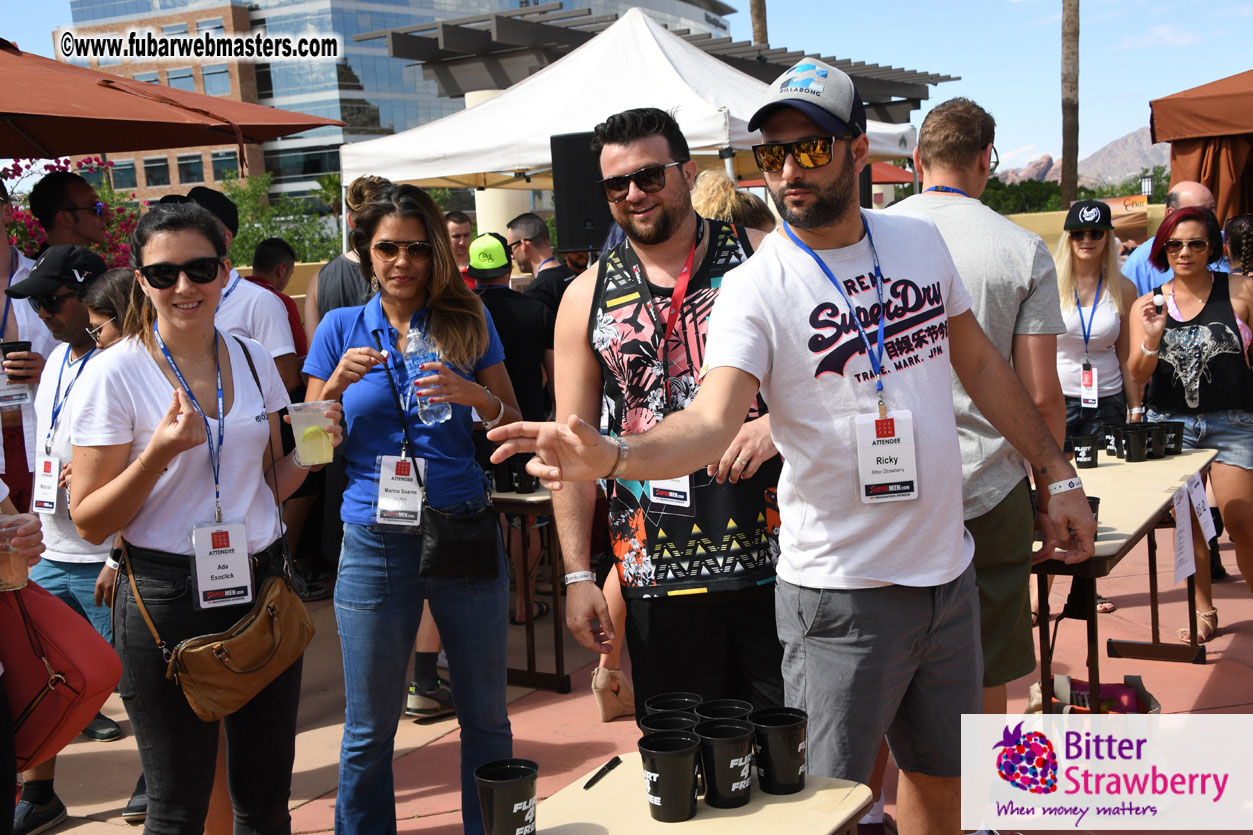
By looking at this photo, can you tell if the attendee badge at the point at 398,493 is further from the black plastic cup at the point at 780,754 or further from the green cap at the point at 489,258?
the green cap at the point at 489,258

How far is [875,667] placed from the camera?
2.16 m

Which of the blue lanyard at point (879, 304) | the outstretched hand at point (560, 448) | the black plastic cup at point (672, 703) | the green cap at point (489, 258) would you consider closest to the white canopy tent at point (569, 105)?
the green cap at point (489, 258)

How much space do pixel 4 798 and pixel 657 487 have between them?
62.1 inches

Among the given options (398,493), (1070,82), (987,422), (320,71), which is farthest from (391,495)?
(320,71)

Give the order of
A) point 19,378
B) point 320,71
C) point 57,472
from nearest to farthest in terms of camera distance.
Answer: point 57,472 → point 19,378 → point 320,71

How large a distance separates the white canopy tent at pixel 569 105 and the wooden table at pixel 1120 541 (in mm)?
3587

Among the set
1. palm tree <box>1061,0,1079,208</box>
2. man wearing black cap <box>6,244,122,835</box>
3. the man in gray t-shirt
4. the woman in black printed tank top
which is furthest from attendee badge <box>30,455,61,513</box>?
palm tree <box>1061,0,1079,208</box>

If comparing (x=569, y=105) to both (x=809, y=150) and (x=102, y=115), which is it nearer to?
(x=102, y=115)

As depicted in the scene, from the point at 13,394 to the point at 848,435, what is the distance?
341 cm

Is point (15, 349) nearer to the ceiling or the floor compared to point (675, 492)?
nearer to the ceiling

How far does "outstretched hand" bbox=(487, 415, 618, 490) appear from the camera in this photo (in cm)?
167

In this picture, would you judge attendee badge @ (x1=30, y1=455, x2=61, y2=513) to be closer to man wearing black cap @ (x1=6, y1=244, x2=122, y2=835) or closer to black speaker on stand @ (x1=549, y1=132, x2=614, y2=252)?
man wearing black cap @ (x1=6, y1=244, x2=122, y2=835)

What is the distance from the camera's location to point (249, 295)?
4715mm

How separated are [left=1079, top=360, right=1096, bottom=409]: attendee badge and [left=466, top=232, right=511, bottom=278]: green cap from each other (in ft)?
10.9
